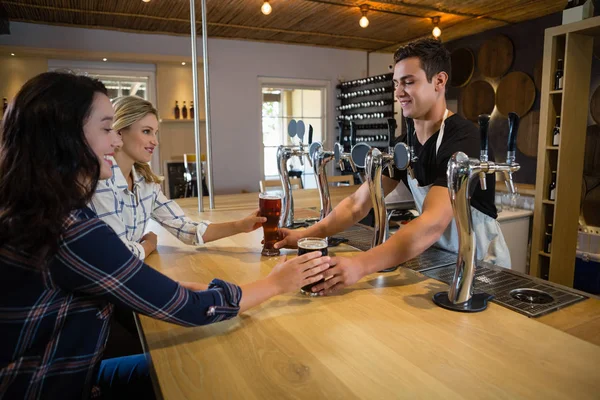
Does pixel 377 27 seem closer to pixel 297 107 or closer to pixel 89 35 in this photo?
pixel 297 107

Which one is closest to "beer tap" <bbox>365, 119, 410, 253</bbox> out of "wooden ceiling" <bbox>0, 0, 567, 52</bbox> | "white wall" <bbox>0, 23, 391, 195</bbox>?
"wooden ceiling" <bbox>0, 0, 567, 52</bbox>

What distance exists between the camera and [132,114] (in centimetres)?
178

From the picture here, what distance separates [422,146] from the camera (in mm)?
1710

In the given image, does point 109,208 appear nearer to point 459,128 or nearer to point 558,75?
point 459,128

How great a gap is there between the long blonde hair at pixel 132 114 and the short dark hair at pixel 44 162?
807mm

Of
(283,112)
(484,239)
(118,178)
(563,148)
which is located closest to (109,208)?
(118,178)

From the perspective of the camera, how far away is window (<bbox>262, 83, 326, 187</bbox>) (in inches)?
278

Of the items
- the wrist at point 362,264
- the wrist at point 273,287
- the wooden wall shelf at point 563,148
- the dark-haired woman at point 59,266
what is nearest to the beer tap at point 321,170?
the wrist at point 362,264

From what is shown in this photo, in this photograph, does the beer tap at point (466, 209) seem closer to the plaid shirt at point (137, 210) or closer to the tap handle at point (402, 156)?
the tap handle at point (402, 156)

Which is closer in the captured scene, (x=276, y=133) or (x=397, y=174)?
(x=397, y=174)

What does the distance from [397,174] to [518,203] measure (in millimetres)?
2826

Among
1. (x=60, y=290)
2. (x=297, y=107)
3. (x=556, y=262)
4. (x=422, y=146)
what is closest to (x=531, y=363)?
(x=60, y=290)

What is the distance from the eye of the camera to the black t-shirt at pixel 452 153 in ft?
4.77

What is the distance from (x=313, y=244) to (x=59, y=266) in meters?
0.62
